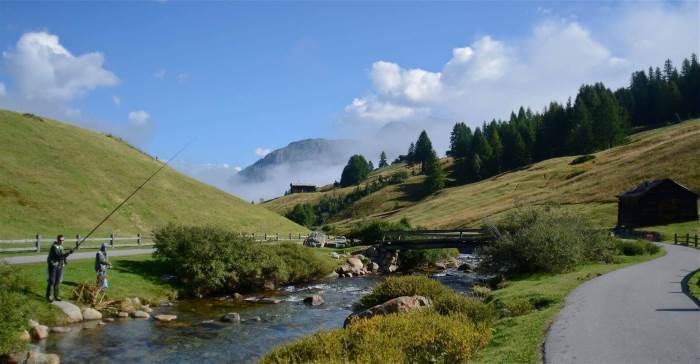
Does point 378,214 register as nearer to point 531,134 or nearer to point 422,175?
point 422,175

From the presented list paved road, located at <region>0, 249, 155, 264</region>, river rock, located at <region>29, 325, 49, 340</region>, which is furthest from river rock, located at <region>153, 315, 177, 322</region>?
paved road, located at <region>0, 249, 155, 264</region>

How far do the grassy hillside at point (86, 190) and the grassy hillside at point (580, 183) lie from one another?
37075mm

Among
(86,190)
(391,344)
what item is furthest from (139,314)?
(86,190)

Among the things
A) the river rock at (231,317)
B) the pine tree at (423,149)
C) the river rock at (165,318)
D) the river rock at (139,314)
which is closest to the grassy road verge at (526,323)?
the river rock at (231,317)

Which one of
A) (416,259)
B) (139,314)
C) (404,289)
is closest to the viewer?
(404,289)

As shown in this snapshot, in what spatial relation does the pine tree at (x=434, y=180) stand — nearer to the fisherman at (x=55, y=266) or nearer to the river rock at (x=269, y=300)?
the river rock at (x=269, y=300)

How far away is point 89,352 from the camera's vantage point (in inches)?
706

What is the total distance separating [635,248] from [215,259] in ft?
113

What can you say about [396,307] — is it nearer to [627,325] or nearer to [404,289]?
[404,289]

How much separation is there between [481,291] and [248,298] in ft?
48.9

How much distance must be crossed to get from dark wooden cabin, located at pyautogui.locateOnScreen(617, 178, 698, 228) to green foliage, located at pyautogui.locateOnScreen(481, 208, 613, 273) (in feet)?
97.3

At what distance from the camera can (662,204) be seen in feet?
205

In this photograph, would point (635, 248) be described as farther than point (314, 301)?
Yes

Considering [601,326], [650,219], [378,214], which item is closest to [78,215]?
[601,326]
